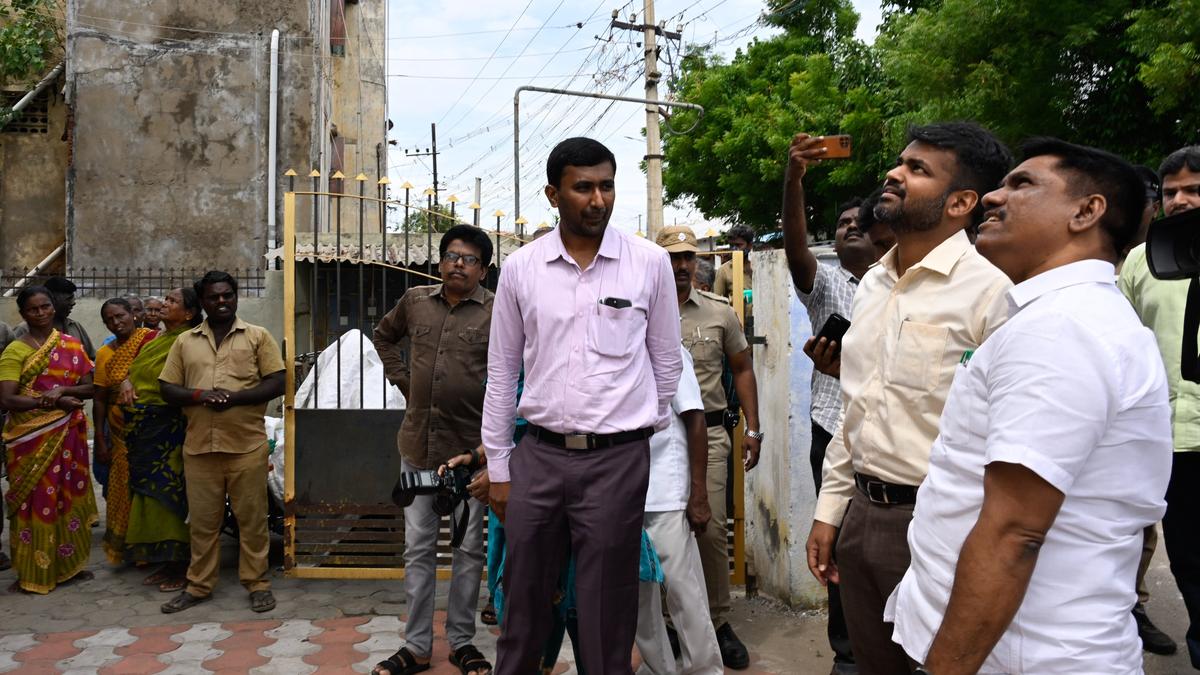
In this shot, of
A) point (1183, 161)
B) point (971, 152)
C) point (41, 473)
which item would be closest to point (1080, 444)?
point (971, 152)

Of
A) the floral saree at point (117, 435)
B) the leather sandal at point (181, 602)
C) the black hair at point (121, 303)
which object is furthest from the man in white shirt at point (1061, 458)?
the black hair at point (121, 303)

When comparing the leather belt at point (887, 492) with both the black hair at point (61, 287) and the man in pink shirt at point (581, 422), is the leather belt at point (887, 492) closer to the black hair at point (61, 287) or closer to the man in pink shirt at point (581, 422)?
the man in pink shirt at point (581, 422)

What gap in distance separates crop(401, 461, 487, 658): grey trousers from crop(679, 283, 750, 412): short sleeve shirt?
4.04ft

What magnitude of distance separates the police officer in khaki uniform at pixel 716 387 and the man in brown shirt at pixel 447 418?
98 centimetres

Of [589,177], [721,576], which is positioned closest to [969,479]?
[589,177]

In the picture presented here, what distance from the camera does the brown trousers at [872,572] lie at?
7.91 ft

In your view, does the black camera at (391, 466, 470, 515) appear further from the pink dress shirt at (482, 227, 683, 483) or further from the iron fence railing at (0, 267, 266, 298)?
the iron fence railing at (0, 267, 266, 298)

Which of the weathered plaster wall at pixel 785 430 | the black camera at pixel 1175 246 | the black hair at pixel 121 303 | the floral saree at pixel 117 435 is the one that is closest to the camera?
the black camera at pixel 1175 246

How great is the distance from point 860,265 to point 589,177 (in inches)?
57.5

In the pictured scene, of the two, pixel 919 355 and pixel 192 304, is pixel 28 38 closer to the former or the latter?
pixel 192 304

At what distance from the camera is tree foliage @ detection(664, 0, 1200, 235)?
9562mm

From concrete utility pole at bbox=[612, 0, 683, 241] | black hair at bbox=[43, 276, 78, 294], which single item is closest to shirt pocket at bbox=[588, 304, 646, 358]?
black hair at bbox=[43, 276, 78, 294]

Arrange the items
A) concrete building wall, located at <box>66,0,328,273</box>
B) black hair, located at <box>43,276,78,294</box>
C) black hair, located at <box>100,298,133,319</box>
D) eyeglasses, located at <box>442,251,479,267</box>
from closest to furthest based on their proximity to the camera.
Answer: eyeglasses, located at <box>442,251,479,267</box>
black hair, located at <box>100,298,133,319</box>
black hair, located at <box>43,276,78,294</box>
concrete building wall, located at <box>66,0,328,273</box>

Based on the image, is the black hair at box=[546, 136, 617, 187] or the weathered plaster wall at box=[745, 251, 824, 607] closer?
the black hair at box=[546, 136, 617, 187]
